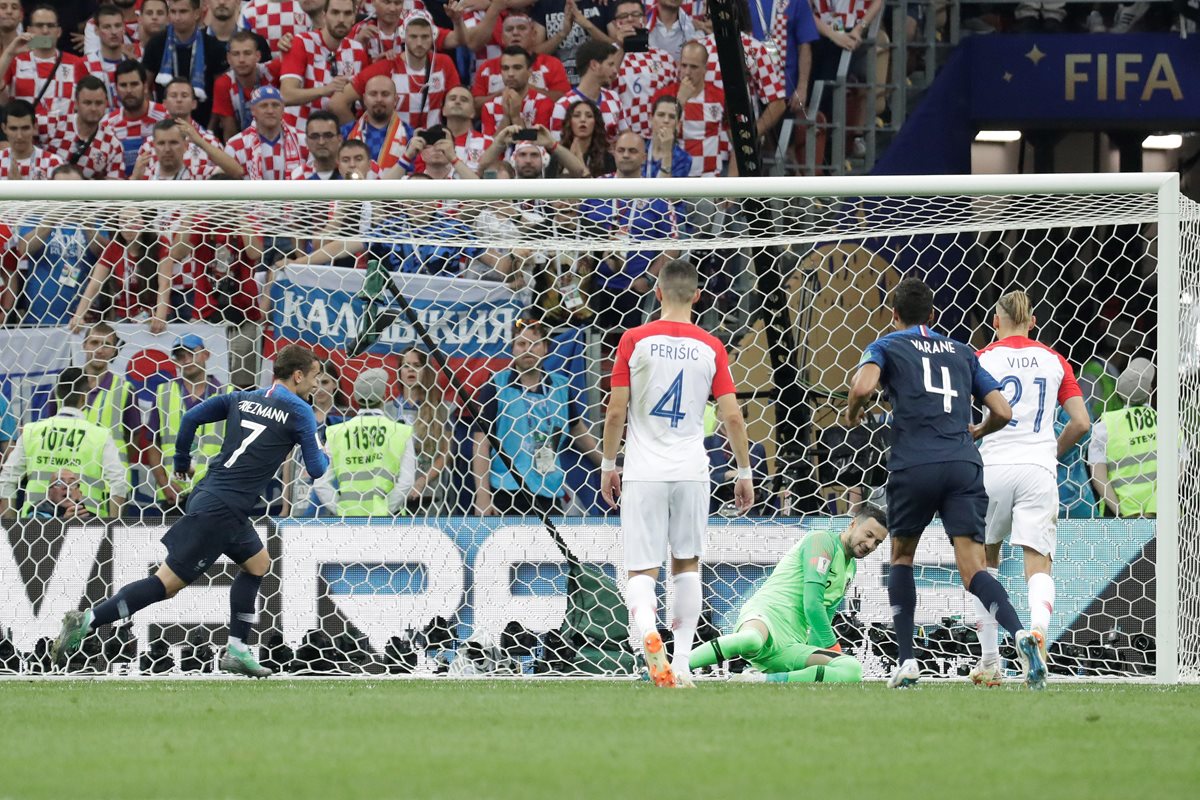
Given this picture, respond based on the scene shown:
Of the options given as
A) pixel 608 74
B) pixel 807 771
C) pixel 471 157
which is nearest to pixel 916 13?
pixel 608 74

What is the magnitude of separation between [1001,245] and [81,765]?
30.0ft

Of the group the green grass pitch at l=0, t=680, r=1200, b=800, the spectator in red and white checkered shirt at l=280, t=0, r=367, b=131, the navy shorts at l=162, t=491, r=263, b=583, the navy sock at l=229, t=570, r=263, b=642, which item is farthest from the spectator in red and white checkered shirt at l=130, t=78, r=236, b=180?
the green grass pitch at l=0, t=680, r=1200, b=800

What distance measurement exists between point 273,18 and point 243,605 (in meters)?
7.31

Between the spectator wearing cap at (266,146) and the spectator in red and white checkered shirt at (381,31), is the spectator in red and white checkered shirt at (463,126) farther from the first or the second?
the spectator wearing cap at (266,146)

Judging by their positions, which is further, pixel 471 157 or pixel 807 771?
pixel 471 157

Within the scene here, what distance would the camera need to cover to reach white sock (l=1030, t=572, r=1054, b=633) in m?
7.87

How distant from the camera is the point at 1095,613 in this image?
31.4 ft

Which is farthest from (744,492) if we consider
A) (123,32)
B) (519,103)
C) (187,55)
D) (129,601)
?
(123,32)

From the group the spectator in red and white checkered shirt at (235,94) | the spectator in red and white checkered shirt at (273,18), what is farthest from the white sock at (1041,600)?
the spectator in red and white checkered shirt at (273,18)

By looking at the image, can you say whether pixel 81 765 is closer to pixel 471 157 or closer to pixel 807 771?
pixel 807 771

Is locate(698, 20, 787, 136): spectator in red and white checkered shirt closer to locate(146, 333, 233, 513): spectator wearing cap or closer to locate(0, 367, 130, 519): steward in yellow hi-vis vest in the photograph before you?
locate(146, 333, 233, 513): spectator wearing cap

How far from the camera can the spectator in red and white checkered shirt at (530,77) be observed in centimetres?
1398

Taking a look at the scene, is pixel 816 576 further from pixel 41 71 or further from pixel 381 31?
pixel 41 71

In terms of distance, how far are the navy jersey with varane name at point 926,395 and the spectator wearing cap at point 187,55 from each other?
26.6 ft
